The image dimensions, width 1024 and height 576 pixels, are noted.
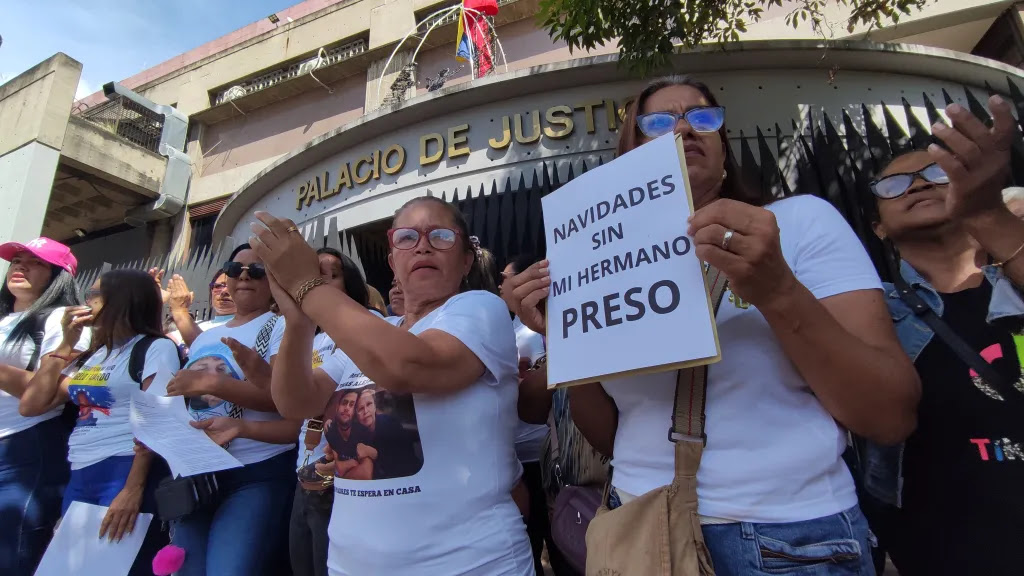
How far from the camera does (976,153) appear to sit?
1.01 metres

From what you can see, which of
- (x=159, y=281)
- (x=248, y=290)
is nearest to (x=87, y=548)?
(x=248, y=290)

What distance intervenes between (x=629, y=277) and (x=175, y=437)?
195 centimetres

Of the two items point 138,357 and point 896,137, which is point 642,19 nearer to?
point 896,137

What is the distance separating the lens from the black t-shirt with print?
124cm

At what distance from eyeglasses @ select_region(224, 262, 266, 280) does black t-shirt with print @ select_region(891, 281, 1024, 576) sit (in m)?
2.60

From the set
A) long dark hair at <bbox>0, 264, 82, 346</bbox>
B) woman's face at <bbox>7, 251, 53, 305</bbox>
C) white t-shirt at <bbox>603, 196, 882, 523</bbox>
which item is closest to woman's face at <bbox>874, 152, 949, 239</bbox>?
white t-shirt at <bbox>603, 196, 882, 523</bbox>

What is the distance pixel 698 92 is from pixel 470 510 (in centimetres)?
122

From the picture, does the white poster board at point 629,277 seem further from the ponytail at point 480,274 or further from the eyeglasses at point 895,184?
the eyeglasses at point 895,184

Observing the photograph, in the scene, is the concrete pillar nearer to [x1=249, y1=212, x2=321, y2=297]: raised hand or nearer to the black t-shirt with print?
[x1=249, y1=212, x2=321, y2=297]: raised hand

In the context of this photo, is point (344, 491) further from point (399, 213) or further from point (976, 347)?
point (976, 347)

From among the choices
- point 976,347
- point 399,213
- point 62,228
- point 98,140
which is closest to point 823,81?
point 976,347

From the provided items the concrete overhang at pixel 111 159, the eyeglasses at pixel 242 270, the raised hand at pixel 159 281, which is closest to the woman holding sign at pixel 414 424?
the eyeglasses at pixel 242 270

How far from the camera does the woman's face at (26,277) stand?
119 inches

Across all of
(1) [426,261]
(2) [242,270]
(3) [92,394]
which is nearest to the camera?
(1) [426,261]
